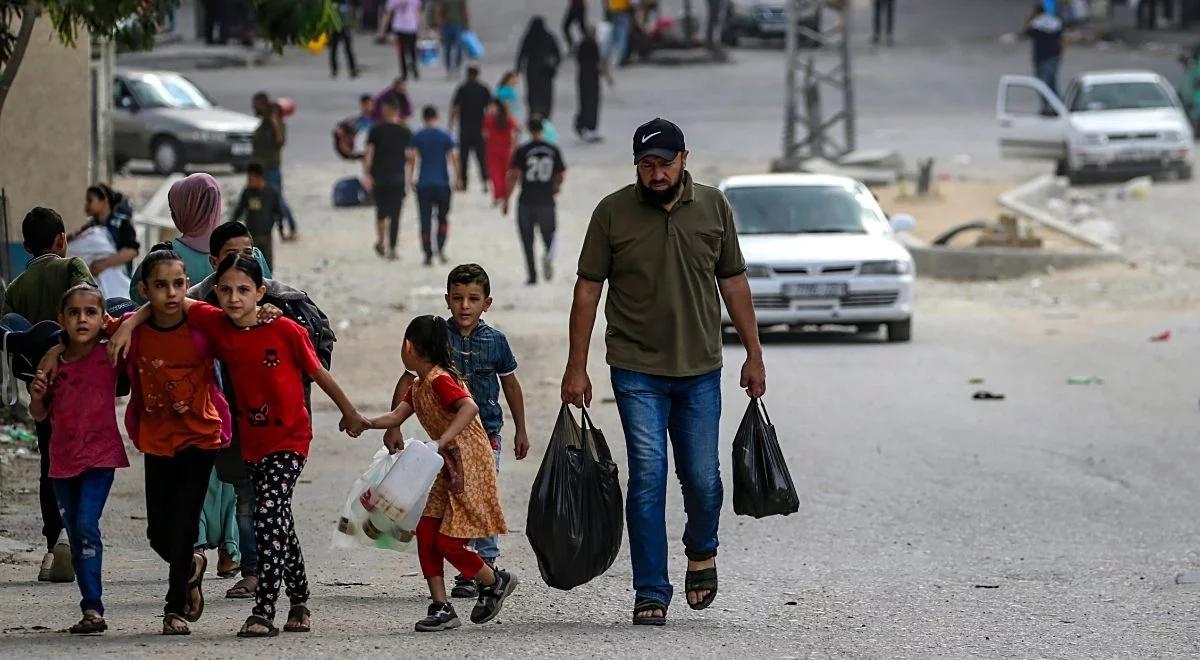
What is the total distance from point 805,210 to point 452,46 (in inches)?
915

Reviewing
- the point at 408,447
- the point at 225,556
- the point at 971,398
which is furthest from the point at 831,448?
the point at 408,447

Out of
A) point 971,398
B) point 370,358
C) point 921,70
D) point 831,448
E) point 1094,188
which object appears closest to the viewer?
point 831,448

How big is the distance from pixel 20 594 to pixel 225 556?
2.82ft

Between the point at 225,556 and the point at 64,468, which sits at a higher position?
the point at 64,468

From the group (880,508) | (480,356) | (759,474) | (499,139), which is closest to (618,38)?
(499,139)

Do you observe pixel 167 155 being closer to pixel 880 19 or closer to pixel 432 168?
pixel 432 168

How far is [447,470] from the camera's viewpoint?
24.1 feet

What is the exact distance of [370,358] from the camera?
1673 cm

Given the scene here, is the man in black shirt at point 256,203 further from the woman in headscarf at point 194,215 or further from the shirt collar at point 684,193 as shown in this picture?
the shirt collar at point 684,193

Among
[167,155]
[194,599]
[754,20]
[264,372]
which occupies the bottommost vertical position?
[167,155]

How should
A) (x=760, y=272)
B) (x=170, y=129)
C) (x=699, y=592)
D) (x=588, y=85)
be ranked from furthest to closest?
(x=588, y=85) → (x=170, y=129) → (x=760, y=272) → (x=699, y=592)

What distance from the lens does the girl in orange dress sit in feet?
23.9

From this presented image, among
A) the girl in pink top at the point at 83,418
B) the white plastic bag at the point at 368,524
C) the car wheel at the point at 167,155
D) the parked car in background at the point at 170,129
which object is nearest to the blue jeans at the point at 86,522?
the girl in pink top at the point at 83,418

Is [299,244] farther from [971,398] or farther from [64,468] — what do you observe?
[64,468]
